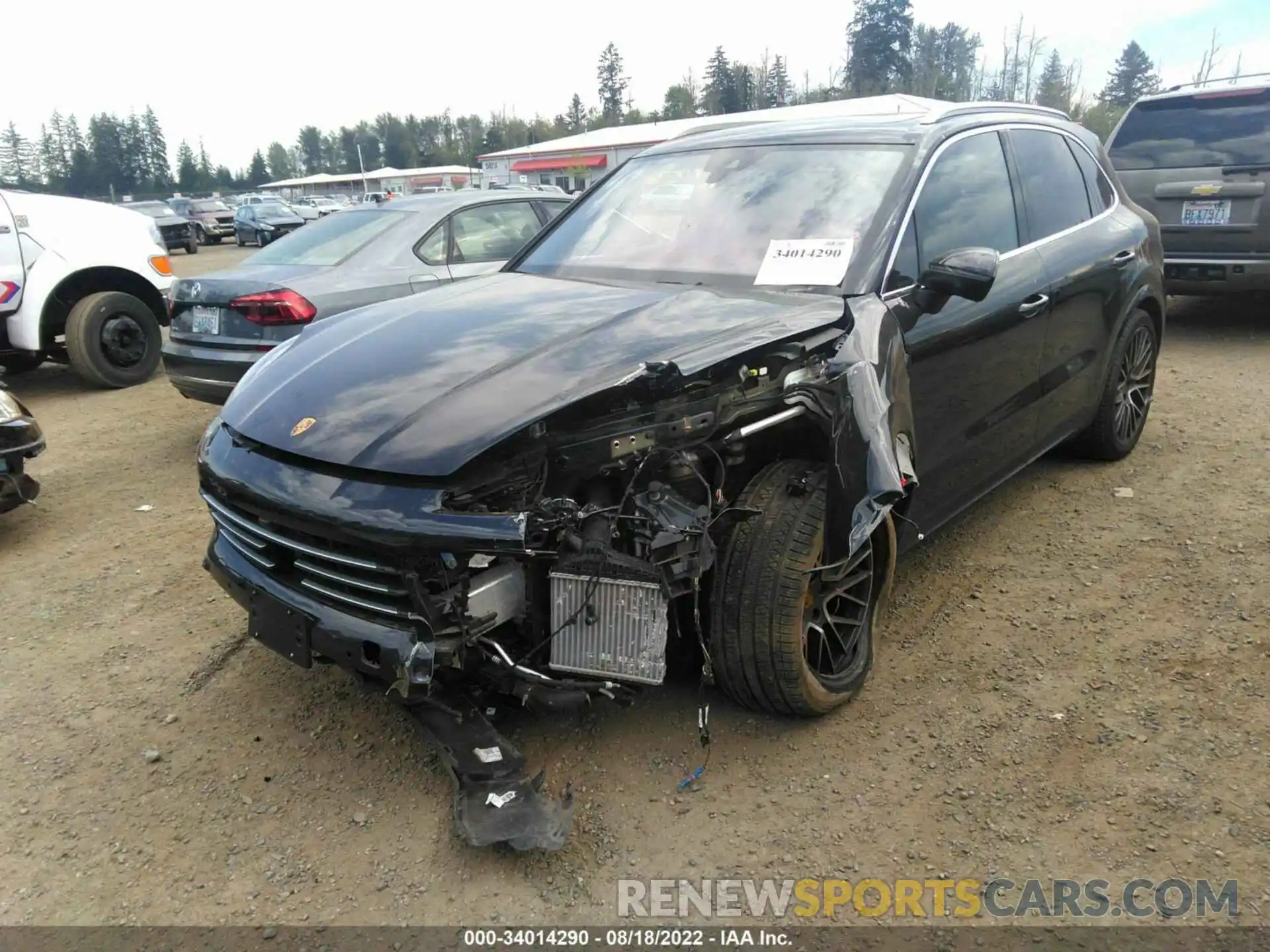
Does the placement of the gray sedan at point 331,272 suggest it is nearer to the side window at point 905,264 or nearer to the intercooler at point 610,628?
the side window at point 905,264

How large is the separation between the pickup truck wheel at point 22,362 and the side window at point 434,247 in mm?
3743

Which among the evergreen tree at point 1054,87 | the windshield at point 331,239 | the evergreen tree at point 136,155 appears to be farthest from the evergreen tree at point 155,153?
the windshield at point 331,239

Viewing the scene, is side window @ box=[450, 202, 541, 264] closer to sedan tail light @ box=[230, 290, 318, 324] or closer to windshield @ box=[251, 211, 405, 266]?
windshield @ box=[251, 211, 405, 266]

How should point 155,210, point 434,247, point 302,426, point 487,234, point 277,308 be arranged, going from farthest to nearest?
point 155,210 → point 487,234 → point 434,247 → point 277,308 → point 302,426

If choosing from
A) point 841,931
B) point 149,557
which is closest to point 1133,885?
point 841,931

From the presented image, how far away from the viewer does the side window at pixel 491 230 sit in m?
6.23

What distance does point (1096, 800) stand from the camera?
2516 millimetres

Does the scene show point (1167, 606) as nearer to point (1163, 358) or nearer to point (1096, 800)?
point (1096, 800)

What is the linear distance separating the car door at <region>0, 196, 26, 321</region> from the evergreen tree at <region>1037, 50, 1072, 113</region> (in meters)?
54.8

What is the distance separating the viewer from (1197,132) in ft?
24.7

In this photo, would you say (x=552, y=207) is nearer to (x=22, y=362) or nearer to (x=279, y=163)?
(x=22, y=362)

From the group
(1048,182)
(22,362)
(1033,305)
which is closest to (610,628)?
(1033,305)

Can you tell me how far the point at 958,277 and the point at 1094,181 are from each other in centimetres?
218

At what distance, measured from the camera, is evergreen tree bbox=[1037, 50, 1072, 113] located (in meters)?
59.4
